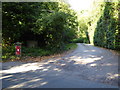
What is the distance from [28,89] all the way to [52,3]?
12.2 m

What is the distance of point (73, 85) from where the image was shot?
11.1 feet

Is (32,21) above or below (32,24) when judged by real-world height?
above

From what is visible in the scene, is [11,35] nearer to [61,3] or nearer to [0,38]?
[0,38]

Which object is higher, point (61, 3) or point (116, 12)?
point (61, 3)

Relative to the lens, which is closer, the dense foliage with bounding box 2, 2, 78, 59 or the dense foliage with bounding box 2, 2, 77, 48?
the dense foliage with bounding box 2, 2, 78, 59

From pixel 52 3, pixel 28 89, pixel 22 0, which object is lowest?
pixel 28 89

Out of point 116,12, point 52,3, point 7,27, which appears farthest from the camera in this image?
point 52,3

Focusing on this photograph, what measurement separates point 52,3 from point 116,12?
791 centimetres

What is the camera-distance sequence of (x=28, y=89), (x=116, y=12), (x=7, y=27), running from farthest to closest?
(x=7, y=27) → (x=116, y=12) → (x=28, y=89)

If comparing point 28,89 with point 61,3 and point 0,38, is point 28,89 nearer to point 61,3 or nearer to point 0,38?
point 0,38

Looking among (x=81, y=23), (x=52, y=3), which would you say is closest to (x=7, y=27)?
(x=52, y=3)

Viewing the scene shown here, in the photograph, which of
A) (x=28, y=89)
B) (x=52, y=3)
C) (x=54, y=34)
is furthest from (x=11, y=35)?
(x=28, y=89)

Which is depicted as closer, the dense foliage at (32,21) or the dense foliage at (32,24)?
the dense foliage at (32,24)

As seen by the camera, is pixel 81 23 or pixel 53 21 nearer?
pixel 53 21
